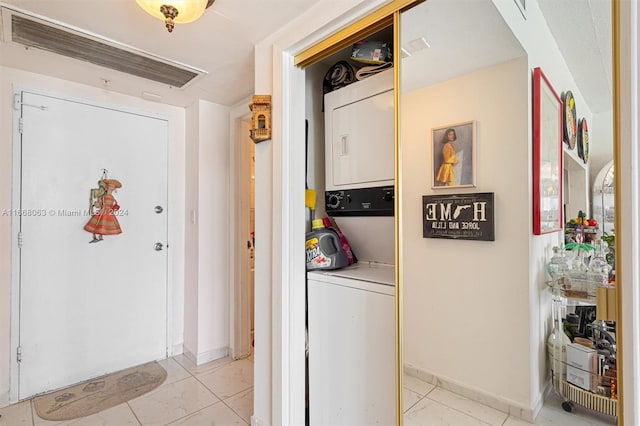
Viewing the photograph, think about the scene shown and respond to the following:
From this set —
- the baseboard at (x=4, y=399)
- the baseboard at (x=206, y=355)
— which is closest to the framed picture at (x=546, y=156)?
the baseboard at (x=206, y=355)

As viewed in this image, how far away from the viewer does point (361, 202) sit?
1702mm

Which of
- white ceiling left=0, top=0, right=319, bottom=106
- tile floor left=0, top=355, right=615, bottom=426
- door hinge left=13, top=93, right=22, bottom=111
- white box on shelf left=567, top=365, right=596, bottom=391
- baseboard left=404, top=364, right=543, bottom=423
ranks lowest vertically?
tile floor left=0, top=355, right=615, bottom=426

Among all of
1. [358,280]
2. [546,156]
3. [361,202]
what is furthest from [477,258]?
[361,202]

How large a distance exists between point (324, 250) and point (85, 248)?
191 centimetres

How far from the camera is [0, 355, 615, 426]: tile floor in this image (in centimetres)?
108

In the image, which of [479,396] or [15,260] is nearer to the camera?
[479,396]

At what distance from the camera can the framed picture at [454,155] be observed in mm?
1168

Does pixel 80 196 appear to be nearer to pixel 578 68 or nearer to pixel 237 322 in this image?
pixel 237 322

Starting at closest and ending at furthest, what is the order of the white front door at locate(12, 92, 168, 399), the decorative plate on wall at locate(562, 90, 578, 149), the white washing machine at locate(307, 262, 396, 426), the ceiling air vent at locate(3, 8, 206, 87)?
the decorative plate on wall at locate(562, 90, 578, 149) → the white washing machine at locate(307, 262, 396, 426) → the ceiling air vent at locate(3, 8, 206, 87) → the white front door at locate(12, 92, 168, 399)

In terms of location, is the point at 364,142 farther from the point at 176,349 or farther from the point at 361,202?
the point at 176,349

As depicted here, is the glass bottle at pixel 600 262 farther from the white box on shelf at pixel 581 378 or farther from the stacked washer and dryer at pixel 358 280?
the stacked washer and dryer at pixel 358 280

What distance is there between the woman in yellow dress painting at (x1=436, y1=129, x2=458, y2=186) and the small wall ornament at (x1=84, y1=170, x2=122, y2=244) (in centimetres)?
246

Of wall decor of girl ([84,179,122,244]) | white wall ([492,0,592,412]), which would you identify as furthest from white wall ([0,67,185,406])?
white wall ([492,0,592,412])

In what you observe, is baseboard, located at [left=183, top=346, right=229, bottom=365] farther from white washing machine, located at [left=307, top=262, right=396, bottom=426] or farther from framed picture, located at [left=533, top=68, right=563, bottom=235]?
framed picture, located at [left=533, top=68, right=563, bottom=235]
